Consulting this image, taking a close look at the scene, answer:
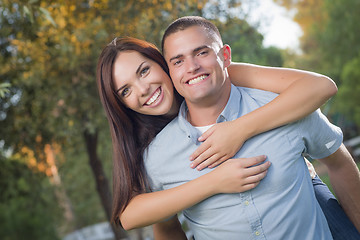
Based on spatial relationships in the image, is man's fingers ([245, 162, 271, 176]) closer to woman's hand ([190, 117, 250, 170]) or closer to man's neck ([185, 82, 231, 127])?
woman's hand ([190, 117, 250, 170])

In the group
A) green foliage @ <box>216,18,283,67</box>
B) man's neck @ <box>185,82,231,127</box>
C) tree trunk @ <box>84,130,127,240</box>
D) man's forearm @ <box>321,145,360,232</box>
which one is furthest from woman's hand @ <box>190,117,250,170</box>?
tree trunk @ <box>84,130,127,240</box>

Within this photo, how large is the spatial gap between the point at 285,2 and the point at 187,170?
3276 cm

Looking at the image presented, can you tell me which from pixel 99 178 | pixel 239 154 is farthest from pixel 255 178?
pixel 99 178

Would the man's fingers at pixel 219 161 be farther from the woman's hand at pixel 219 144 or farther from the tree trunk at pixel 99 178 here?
the tree trunk at pixel 99 178

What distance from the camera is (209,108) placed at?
2.26 metres

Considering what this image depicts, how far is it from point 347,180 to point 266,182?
0.53 m

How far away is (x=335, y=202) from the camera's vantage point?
2350mm

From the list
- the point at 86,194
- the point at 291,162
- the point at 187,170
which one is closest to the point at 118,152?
the point at 187,170

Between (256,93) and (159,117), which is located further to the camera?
(159,117)

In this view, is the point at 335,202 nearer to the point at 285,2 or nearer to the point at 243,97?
the point at 243,97

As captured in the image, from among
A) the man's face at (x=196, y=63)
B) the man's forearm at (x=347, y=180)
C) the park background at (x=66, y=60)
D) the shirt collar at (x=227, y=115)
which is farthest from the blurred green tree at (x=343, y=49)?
the man's face at (x=196, y=63)

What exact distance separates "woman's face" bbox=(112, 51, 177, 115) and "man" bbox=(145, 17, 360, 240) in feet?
0.51

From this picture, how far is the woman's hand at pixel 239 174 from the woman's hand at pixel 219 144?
61mm

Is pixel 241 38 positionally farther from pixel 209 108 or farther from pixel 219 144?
pixel 219 144
